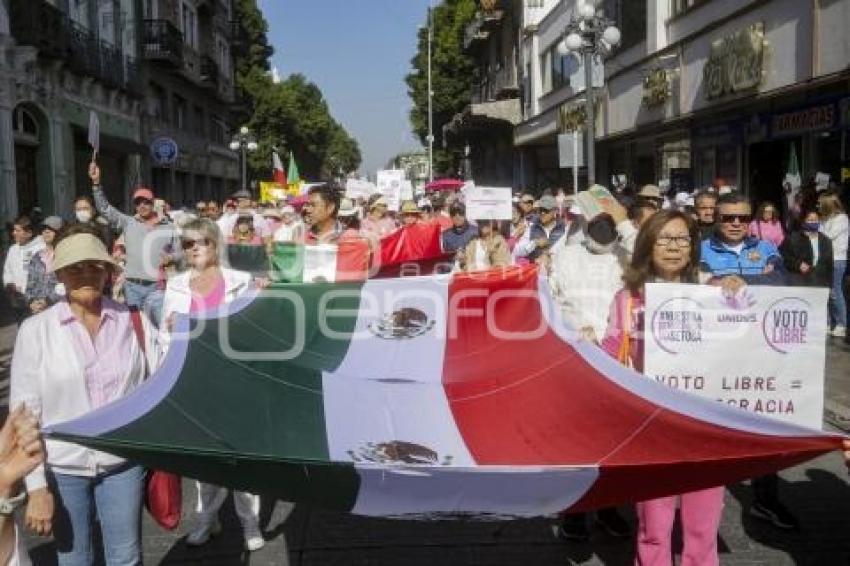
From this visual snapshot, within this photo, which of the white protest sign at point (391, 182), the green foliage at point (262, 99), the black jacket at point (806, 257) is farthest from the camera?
the green foliage at point (262, 99)

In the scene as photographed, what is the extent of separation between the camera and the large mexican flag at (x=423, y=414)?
2.97 metres

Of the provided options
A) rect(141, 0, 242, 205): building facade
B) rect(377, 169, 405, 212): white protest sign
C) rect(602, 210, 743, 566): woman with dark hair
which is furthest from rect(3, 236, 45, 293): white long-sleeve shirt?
rect(141, 0, 242, 205): building facade

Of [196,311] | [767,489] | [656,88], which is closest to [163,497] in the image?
[196,311]

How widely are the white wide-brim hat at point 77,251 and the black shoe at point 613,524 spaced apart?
3.30 metres

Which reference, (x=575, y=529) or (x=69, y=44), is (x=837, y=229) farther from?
(x=69, y=44)

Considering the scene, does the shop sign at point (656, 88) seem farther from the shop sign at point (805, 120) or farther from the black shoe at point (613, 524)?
the black shoe at point (613, 524)

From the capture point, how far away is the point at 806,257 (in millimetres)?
10320

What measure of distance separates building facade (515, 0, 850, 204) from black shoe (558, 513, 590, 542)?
896 cm

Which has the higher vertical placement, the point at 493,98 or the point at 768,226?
the point at 493,98

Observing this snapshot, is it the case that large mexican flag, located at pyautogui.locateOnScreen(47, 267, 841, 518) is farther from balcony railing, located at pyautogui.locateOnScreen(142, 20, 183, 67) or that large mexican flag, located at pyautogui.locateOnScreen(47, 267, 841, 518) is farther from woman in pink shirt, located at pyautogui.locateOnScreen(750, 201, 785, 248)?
balcony railing, located at pyautogui.locateOnScreen(142, 20, 183, 67)

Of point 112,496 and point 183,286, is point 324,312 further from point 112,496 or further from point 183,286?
point 112,496

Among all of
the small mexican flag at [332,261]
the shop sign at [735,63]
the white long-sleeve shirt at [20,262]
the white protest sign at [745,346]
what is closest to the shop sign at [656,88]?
the shop sign at [735,63]

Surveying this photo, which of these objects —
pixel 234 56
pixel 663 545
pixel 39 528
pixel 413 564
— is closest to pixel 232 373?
pixel 39 528

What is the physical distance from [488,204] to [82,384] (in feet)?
34.6
